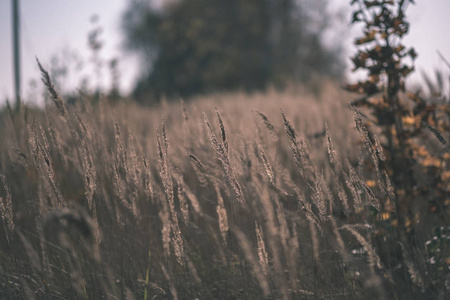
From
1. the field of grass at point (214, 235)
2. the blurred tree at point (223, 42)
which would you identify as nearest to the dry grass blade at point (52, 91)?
the field of grass at point (214, 235)

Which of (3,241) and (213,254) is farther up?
(3,241)

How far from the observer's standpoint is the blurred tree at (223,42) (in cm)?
1673

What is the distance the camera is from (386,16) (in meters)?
1.81

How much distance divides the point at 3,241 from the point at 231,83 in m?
15.5

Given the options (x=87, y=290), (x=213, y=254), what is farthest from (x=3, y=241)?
(x=213, y=254)

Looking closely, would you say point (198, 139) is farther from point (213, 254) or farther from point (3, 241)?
point (3, 241)

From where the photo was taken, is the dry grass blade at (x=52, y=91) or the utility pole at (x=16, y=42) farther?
the utility pole at (x=16, y=42)

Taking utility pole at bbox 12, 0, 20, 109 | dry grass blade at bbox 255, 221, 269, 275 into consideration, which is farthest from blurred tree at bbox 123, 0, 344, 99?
dry grass blade at bbox 255, 221, 269, 275

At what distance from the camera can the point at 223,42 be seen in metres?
17.4

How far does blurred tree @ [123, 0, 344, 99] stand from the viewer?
16.7m

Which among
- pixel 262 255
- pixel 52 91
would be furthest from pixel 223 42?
pixel 262 255

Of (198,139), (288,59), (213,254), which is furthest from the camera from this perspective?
(288,59)

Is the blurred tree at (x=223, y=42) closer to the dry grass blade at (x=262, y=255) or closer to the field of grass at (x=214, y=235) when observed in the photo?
the field of grass at (x=214, y=235)

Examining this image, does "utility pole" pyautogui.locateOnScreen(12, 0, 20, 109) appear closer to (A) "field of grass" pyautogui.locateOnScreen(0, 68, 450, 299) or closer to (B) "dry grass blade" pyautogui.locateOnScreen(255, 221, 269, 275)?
(A) "field of grass" pyautogui.locateOnScreen(0, 68, 450, 299)
